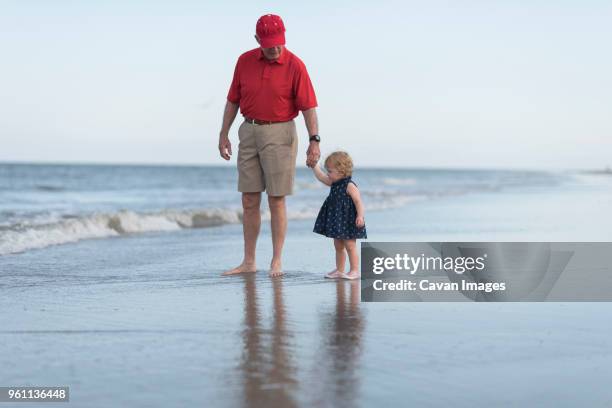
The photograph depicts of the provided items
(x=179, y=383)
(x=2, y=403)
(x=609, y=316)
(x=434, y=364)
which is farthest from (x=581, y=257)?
(x=2, y=403)

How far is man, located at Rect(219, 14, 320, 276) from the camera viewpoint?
5.65m

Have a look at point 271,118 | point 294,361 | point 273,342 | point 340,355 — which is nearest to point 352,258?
point 271,118

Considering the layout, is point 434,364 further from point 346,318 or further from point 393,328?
point 346,318

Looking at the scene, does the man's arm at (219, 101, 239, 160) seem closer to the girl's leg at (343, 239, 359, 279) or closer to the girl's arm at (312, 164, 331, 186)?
the girl's arm at (312, 164, 331, 186)

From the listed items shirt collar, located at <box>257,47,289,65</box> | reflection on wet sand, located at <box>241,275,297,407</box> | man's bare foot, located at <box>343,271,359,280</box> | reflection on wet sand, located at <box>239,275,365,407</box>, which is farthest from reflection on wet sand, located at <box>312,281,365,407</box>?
shirt collar, located at <box>257,47,289,65</box>

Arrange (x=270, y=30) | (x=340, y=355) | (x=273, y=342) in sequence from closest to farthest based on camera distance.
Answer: (x=340, y=355)
(x=273, y=342)
(x=270, y=30)

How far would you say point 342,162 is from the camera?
5930mm

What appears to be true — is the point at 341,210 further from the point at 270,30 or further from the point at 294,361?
the point at 294,361

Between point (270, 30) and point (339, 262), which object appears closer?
point (270, 30)

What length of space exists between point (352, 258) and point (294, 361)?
2.74 meters

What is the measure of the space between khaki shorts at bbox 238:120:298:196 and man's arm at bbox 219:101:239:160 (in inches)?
4.1

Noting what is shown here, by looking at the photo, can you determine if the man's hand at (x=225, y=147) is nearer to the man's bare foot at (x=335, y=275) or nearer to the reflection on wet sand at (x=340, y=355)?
the man's bare foot at (x=335, y=275)

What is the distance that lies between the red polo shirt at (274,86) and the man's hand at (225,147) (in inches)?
11.9

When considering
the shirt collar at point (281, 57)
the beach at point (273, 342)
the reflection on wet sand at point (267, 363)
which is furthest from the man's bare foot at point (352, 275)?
the shirt collar at point (281, 57)
